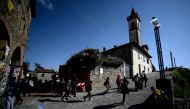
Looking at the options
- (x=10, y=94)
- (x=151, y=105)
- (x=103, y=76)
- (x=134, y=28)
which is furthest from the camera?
(x=134, y=28)

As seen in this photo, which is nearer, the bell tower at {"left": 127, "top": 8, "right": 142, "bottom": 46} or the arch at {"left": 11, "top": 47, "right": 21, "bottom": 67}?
the arch at {"left": 11, "top": 47, "right": 21, "bottom": 67}

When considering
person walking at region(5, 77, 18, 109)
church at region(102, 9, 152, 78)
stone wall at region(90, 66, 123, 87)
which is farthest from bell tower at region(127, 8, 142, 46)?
person walking at region(5, 77, 18, 109)

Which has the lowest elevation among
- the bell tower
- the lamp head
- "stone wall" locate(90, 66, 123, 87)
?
"stone wall" locate(90, 66, 123, 87)

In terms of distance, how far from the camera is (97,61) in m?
18.2

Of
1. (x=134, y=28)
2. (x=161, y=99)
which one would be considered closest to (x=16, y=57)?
(x=161, y=99)

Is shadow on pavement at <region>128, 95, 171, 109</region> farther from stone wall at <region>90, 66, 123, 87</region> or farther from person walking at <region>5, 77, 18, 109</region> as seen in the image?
stone wall at <region>90, 66, 123, 87</region>

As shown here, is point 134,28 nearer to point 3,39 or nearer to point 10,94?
point 3,39

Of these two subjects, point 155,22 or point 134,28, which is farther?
point 134,28

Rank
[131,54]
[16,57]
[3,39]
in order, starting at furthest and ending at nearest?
[131,54] → [16,57] → [3,39]

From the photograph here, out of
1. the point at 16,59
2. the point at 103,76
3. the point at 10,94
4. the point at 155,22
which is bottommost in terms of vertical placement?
the point at 10,94

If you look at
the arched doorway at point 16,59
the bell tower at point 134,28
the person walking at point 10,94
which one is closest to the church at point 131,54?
the bell tower at point 134,28

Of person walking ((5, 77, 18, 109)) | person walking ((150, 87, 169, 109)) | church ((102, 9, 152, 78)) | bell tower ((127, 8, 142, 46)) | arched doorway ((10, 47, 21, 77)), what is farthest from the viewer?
bell tower ((127, 8, 142, 46))

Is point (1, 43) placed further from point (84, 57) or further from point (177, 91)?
point (177, 91)

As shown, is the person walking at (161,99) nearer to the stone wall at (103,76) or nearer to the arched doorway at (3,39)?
the stone wall at (103,76)
